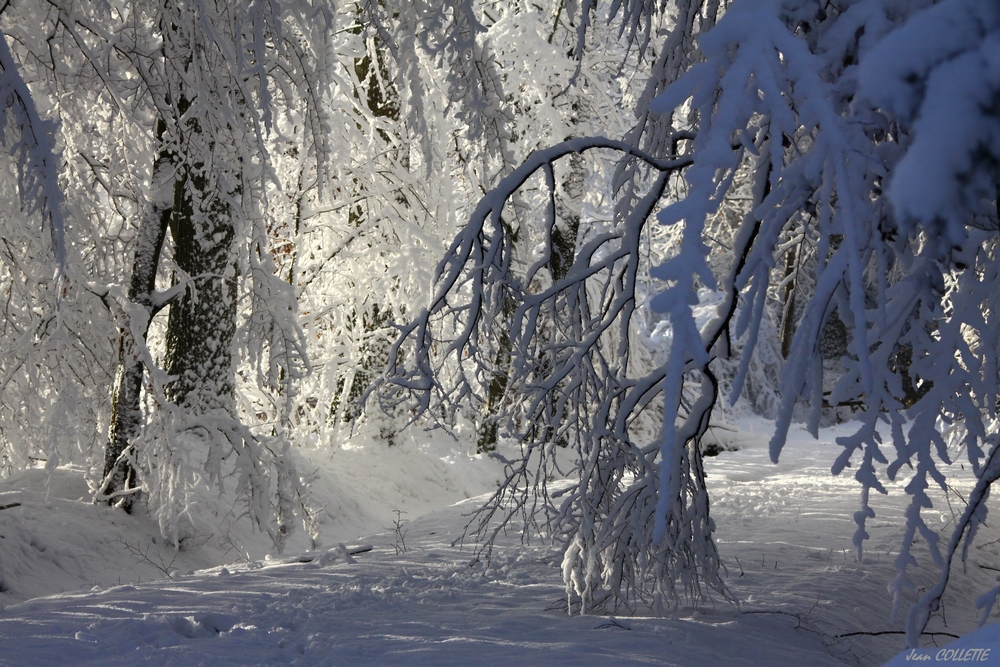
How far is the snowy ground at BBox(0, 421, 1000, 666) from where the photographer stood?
365cm

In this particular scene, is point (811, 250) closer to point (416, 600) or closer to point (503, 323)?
point (503, 323)

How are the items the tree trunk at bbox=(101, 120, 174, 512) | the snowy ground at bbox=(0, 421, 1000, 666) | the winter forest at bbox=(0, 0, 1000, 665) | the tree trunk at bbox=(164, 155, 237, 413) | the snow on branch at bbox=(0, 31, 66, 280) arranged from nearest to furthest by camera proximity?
Result: the winter forest at bbox=(0, 0, 1000, 665) < the snow on branch at bbox=(0, 31, 66, 280) < the snowy ground at bbox=(0, 421, 1000, 666) < the tree trunk at bbox=(101, 120, 174, 512) < the tree trunk at bbox=(164, 155, 237, 413)

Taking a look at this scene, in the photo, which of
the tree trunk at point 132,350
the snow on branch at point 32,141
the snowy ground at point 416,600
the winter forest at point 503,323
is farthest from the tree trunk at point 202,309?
the snow on branch at point 32,141

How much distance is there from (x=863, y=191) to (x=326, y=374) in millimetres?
10765

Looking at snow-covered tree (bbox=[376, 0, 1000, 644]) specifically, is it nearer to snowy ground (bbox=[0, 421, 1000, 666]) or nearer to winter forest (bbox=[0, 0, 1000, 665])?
winter forest (bbox=[0, 0, 1000, 665])

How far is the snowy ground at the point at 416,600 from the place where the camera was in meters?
3.65

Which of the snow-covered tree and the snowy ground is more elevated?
the snow-covered tree

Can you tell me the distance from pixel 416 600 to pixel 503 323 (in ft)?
5.34

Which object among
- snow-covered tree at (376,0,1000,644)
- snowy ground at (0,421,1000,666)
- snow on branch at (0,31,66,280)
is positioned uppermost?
snow on branch at (0,31,66,280)

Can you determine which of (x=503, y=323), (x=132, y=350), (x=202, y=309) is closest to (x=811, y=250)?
(x=503, y=323)

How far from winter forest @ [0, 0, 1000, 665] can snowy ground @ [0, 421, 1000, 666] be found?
1.3 inches

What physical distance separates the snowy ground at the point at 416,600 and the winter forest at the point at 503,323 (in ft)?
0.11

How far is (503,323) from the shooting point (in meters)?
4.41

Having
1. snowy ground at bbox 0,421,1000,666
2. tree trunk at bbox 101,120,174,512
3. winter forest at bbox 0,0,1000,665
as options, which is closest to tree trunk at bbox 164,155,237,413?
winter forest at bbox 0,0,1000,665
